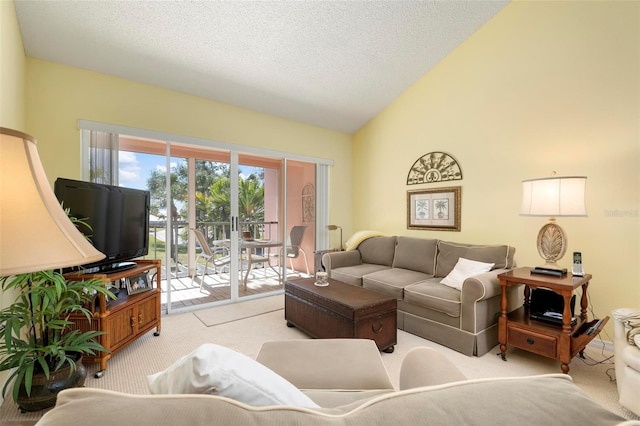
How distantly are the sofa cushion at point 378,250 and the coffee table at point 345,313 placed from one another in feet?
3.99

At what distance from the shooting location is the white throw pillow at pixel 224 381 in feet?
1.96

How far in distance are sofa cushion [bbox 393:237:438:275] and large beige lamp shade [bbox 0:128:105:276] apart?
3.35 m

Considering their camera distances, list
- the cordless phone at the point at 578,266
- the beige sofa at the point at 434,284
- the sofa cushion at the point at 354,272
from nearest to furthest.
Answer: the cordless phone at the point at 578,266, the beige sofa at the point at 434,284, the sofa cushion at the point at 354,272

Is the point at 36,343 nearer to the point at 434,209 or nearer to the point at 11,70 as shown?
the point at 11,70

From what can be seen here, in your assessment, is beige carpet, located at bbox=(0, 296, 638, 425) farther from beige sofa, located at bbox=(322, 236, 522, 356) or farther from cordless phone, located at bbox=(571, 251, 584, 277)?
cordless phone, located at bbox=(571, 251, 584, 277)

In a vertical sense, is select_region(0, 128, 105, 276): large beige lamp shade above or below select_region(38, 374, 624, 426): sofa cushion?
above

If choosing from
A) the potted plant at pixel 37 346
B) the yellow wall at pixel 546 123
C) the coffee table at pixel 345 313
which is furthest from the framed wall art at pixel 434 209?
the potted plant at pixel 37 346

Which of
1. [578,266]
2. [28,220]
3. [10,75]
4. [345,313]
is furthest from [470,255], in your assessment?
[10,75]

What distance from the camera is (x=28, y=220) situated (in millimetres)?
728

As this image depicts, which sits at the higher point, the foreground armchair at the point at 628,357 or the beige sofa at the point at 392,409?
the beige sofa at the point at 392,409

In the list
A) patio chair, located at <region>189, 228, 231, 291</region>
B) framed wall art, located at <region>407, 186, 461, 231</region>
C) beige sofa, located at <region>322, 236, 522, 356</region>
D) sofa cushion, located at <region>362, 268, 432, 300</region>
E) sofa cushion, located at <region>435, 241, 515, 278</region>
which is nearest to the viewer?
beige sofa, located at <region>322, 236, 522, 356</region>

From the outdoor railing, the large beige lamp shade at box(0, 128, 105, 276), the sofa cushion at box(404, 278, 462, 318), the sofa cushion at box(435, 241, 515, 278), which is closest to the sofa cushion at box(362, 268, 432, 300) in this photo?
the sofa cushion at box(404, 278, 462, 318)

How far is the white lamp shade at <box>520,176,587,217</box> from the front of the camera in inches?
86.4

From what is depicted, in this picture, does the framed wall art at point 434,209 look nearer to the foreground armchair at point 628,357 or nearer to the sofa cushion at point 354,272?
the sofa cushion at point 354,272
